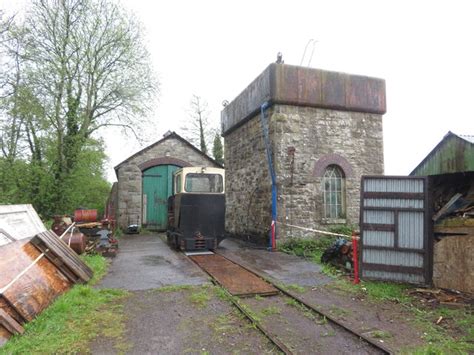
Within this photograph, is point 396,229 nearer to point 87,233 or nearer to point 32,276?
point 32,276

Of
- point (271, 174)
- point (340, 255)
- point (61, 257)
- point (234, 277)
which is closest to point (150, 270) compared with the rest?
point (234, 277)

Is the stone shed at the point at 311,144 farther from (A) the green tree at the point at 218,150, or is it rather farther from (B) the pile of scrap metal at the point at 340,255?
(A) the green tree at the point at 218,150

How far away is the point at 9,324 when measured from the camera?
11.7 feet

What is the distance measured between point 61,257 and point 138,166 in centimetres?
1049

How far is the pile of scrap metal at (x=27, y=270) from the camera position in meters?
3.84

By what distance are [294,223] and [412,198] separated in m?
4.49

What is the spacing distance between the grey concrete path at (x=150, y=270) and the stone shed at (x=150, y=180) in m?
4.85

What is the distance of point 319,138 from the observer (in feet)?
35.0

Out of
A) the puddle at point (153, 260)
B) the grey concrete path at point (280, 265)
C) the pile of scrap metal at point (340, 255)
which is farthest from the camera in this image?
the puddle at point (153, 260)

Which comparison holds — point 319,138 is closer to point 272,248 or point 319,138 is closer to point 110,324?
point 272,248

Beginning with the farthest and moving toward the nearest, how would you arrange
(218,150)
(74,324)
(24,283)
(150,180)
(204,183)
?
(218,150) → (150,180) → (204,183) → (24,283) → (74,324)

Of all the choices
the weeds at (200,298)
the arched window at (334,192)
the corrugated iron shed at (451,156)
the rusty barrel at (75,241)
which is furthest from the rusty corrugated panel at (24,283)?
the arched window at (334,192)

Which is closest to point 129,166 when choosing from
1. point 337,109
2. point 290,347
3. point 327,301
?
point 337,109

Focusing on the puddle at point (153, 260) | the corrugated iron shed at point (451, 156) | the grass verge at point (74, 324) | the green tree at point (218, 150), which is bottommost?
the puddle at point (153, 260)
